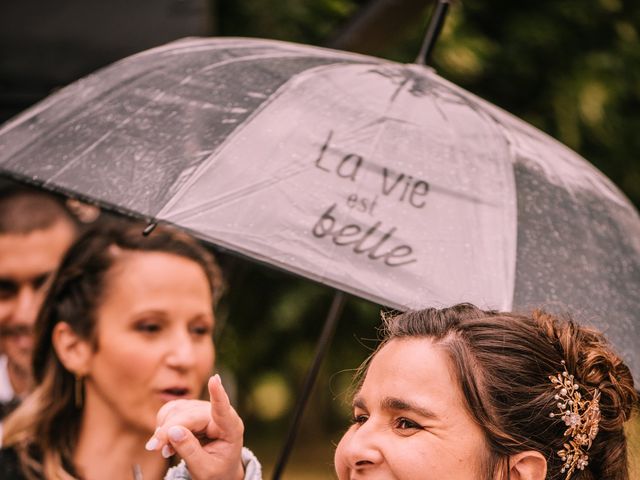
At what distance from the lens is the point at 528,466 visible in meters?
2.35

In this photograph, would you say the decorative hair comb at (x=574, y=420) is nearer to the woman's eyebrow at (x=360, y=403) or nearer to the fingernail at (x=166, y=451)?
the woman's eyebrow at (x=360, y=403)

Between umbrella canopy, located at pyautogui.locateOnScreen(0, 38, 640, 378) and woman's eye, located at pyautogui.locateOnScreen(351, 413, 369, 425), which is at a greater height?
umbrella canopy, located at pyautogui.locateOnScreen(0, 38, 640, 378)

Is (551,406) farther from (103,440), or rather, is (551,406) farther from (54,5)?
(54,5)

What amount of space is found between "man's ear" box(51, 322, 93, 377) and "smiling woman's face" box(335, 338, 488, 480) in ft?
5.47

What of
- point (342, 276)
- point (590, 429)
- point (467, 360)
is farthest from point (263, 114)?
point (590, 429)

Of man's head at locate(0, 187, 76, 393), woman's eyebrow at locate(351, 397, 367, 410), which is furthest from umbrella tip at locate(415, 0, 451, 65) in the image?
man's head at locate(0, 187, 76, 393)

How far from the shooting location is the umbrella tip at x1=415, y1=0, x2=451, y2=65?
3125mm

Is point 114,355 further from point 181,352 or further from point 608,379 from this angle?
point 608,379

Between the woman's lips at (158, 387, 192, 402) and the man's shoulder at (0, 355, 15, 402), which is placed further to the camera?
the man's shoulder at (0, 355, 15, 402)

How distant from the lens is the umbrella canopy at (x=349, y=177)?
8.43 feet

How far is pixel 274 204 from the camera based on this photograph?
2.61m

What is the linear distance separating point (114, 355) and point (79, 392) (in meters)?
0.26

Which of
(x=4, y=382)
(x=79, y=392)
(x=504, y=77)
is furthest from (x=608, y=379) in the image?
(x=504, y=77)

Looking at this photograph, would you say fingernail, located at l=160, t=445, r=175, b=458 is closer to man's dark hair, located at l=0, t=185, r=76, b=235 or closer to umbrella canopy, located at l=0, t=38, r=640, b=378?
umbrella canopy, located at l=0, t=38, r=640, b=378
